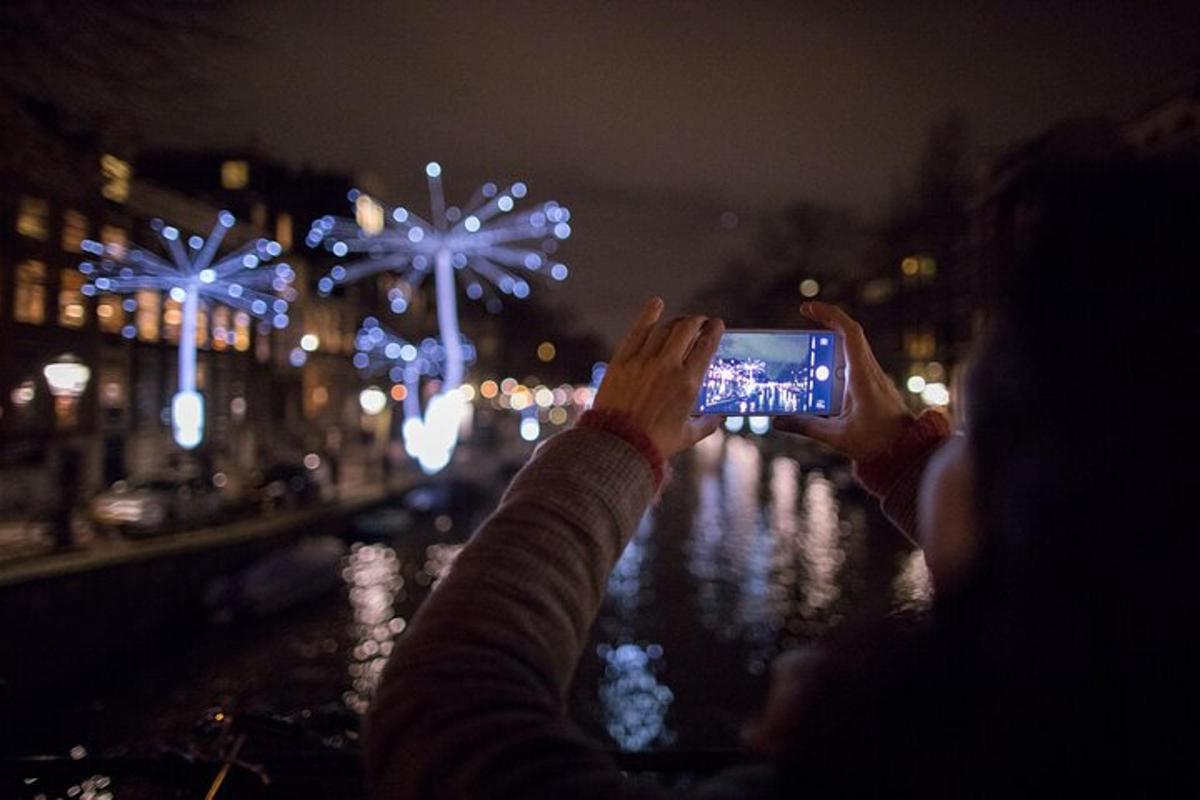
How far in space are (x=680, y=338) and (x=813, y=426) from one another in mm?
472

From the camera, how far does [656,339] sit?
44.6 inches

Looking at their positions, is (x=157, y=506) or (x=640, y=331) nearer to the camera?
(x=640, y=331)

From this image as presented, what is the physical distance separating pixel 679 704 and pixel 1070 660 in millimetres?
11453

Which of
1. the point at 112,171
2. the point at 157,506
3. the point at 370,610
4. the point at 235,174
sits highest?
the point at 235,174

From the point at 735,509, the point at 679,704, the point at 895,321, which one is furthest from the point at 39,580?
the point at 895,321

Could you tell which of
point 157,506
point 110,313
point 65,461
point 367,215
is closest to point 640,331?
point 157,506

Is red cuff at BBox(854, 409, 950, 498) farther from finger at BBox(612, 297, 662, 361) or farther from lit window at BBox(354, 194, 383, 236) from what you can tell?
lit window at BBox(354, 194, 383, 236)

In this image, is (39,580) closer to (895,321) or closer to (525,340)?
(895,321)

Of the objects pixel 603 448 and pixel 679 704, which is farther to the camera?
pixel 679 704

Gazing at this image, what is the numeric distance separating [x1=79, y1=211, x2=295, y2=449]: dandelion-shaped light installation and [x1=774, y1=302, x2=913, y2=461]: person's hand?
2295 centimetres

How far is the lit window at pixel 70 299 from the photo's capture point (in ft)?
81.6

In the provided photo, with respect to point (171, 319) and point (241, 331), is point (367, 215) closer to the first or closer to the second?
point (241, 331)

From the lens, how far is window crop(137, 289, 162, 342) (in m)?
28.9

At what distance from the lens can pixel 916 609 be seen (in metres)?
1.12
